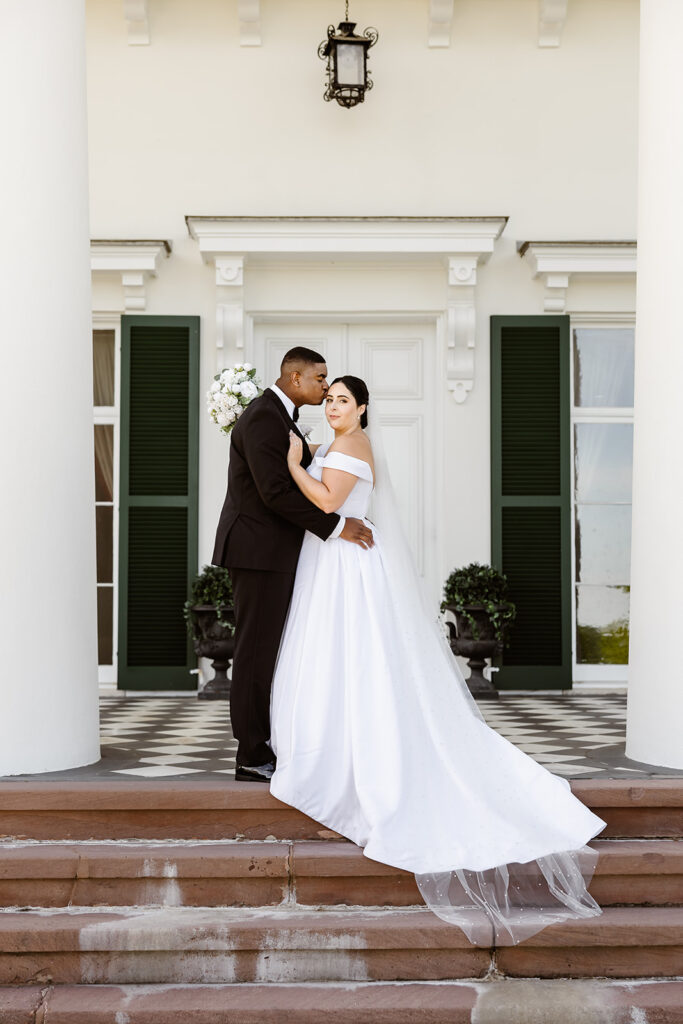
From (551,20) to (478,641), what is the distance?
4283 millimetres

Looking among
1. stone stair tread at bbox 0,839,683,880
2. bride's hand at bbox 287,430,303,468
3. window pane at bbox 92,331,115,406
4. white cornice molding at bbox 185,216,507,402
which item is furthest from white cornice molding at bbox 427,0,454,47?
stone stair tread at bbox 0,839,683,880

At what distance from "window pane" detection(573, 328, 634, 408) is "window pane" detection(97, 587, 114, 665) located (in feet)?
11.7

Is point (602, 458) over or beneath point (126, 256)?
beneath

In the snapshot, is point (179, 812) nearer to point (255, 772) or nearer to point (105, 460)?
point (255, 772)

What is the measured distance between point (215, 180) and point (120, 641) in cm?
323

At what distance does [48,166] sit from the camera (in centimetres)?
413

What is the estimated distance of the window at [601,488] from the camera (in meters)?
7.65

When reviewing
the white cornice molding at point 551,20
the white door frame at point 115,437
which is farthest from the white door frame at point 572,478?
the white door frame at point 115,437

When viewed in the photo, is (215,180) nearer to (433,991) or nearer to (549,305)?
(549,305)

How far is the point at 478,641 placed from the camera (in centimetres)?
703

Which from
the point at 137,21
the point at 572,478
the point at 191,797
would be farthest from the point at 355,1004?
the point at 137,21

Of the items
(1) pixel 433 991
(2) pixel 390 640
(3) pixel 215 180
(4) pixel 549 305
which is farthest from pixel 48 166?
(4) pixel 549 305

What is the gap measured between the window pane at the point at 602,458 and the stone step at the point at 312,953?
4810 mm

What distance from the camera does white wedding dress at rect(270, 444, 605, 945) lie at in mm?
3305
